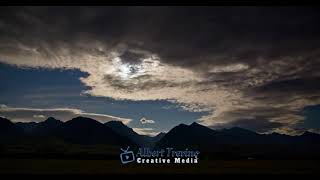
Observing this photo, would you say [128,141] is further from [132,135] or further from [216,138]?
[216,138]

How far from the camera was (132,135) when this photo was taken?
4590 mm

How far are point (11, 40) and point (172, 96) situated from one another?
1.38 meters

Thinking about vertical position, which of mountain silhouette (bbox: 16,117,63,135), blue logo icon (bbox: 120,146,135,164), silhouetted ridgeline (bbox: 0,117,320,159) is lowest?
blue logo icon (bbox: 120,146,135,164)

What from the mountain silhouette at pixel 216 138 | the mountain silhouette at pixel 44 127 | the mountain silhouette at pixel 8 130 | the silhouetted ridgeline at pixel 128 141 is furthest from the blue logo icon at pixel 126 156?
the mountain silhouette at pixel 8 130

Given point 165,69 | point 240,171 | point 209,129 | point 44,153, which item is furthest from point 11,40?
point 240,171

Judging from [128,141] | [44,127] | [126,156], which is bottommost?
[126,156]

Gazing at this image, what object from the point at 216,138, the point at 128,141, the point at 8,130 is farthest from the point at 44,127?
the point at 216,138

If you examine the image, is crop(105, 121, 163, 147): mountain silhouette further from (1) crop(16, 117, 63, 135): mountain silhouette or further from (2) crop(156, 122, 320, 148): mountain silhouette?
(1) crop(16, 117, 63, 135): mountain silhouette

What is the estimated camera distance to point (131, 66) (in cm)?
466

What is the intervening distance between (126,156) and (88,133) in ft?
1.16

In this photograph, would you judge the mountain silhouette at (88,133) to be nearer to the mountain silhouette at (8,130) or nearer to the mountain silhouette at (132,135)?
the mountain silhouette at (132,135)

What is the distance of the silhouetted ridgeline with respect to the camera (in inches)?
179

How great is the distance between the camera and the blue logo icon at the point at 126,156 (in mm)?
4566

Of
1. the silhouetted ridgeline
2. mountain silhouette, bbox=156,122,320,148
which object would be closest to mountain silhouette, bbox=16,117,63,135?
the silhouetted ridgeline
